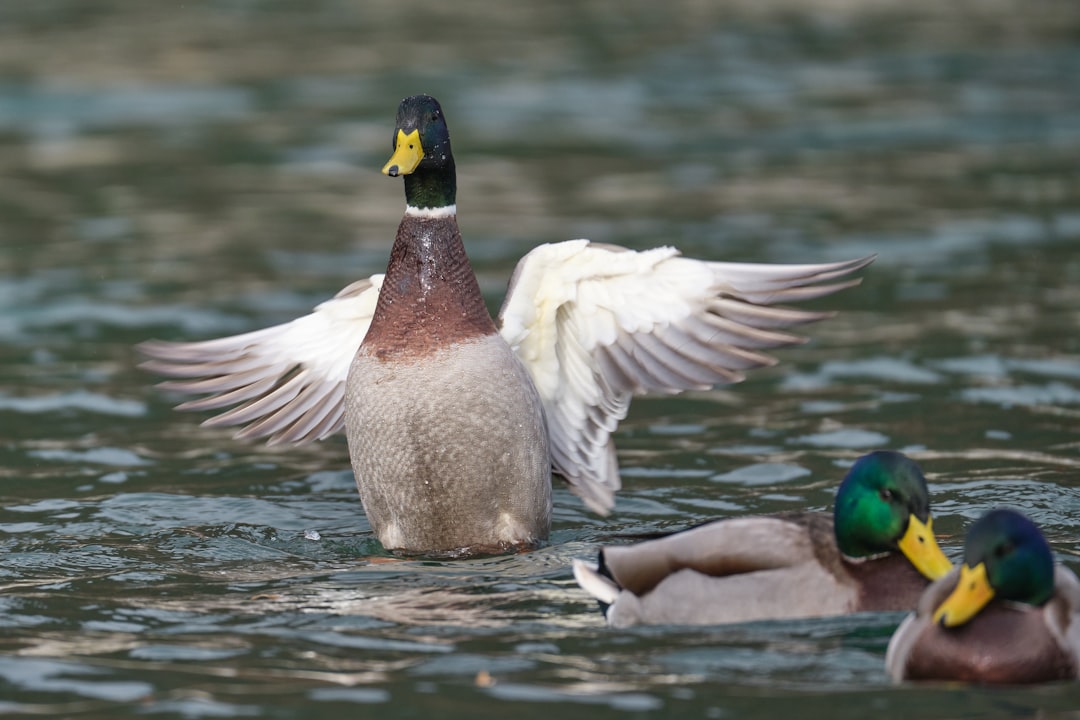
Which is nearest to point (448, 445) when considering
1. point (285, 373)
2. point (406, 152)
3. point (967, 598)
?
point (406, 152)

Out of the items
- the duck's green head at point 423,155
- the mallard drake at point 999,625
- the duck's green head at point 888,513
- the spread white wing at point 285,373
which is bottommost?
the mallard drake at point 999,625

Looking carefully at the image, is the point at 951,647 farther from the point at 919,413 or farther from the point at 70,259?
the point at 70,259

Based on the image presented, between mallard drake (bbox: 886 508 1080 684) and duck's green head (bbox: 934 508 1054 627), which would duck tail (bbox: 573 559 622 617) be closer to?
mallard drake (bbox: 886 508 1080 684)

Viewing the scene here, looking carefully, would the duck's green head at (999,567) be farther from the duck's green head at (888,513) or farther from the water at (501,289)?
the duck's green head at (888,513)

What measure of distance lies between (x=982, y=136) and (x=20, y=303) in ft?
31.1

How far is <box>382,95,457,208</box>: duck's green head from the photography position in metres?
7.84

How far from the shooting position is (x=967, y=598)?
6.10 m

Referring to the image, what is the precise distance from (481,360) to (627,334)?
1017 millimetres

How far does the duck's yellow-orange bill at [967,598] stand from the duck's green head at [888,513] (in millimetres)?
575

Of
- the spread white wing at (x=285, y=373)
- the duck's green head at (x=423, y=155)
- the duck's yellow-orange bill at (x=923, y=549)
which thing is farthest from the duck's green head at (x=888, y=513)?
the spread white wing at (x=285, y=373)

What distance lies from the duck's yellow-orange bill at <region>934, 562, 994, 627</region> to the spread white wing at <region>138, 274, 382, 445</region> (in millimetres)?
3799

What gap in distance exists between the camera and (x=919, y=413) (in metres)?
10.5

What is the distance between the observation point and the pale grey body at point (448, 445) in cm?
787

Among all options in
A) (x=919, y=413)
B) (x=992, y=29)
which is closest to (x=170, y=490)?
(x=919, y=413)
